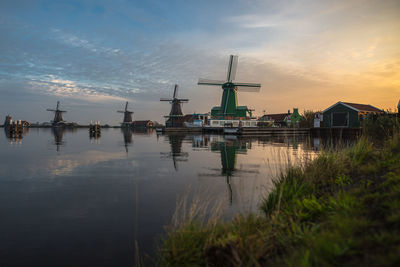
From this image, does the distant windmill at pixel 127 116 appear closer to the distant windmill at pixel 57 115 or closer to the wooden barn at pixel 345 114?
the distant windmill at pixel 57 115

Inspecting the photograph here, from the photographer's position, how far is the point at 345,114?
141 ft

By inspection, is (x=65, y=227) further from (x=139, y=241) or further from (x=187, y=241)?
(x=187, y=241)

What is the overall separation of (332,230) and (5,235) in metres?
5.68

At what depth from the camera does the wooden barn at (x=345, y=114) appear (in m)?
41.4

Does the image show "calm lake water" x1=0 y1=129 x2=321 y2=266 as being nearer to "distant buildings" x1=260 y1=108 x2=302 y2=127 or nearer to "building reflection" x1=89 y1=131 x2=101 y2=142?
"building reflection" x1=89 y1=131 x2=101 y2=142

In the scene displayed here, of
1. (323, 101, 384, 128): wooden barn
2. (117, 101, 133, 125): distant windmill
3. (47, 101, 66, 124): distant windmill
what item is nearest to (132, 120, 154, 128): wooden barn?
(117, 101, 133, 125): distant windmill

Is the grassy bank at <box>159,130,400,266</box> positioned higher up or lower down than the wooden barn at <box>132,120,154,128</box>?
lower down

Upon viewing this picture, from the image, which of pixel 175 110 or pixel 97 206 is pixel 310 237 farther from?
pixel 175 110

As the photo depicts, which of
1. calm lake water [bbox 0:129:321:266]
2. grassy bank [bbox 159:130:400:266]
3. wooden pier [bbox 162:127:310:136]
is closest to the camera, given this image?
grassy bank [bbox 159:130:400:266]

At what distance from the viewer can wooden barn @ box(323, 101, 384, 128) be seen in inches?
1631

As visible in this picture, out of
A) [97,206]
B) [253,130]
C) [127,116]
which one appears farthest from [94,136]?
[127,116]

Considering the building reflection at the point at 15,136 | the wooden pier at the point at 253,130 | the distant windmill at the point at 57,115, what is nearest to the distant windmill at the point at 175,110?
the wooden pier at the point at 253,130

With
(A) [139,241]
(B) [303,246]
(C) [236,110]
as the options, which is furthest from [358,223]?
(C) [236,110]

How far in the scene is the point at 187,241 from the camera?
3.56 metres
